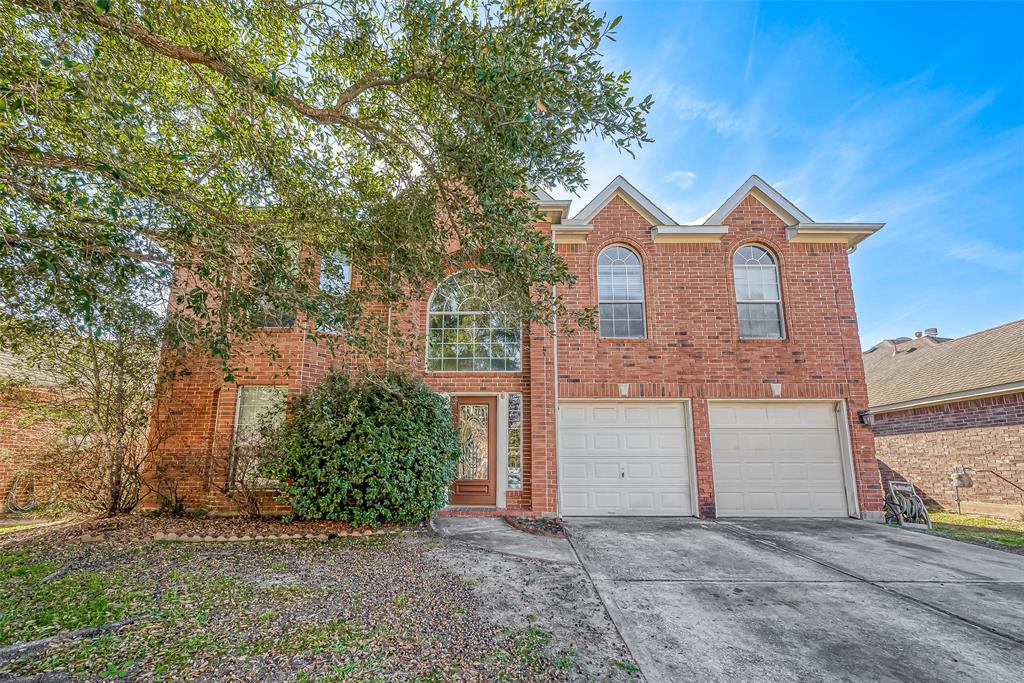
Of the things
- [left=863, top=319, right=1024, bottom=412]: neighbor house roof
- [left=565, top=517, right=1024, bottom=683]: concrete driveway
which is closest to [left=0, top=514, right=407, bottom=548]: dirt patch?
[left=565, top=517, right=1024, bottom=683]: concrete driveway

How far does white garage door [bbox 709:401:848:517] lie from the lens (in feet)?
29.4

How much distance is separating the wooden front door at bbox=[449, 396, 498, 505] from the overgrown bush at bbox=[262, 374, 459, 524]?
1261 mm

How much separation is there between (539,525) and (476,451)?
1.96 meters

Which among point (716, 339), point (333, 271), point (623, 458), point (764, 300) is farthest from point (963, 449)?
point (333, 271)

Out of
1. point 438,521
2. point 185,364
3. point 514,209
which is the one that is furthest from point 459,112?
point 185,364

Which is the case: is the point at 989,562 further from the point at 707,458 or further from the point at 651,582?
the point at 651,582

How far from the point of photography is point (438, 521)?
7.72 m

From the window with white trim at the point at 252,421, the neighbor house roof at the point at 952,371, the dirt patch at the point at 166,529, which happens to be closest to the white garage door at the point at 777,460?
the neighbor house roof at the point at 952,371

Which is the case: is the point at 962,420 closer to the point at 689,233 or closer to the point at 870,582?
the point at 689,233

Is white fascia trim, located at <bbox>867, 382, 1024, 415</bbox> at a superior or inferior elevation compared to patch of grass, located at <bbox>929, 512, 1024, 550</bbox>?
superior

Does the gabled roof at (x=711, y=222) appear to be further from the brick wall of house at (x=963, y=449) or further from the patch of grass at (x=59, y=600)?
the patch of grass at (x=59, y=600)

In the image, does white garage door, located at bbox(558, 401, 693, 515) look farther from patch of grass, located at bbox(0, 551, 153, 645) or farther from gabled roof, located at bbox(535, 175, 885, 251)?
patch of grass, located at bbox(0, 551, 153, 645)

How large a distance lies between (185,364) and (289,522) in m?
3.82

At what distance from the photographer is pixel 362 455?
673 centimetres
